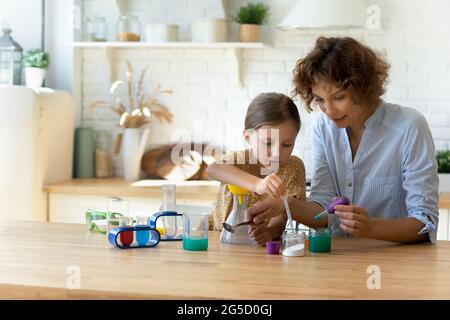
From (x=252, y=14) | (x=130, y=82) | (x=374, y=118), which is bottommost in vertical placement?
(x=374, y=118)

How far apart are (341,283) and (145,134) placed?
10.1 feet

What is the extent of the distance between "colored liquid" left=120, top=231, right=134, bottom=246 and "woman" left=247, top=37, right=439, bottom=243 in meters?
0.38

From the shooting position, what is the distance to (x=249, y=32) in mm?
4738

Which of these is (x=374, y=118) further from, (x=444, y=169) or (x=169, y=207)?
(x=444, y=169)

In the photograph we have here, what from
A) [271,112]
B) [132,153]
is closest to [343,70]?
[271,112]

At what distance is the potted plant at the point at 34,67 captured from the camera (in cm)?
492

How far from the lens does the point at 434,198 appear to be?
263 cm

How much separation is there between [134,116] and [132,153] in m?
0.23

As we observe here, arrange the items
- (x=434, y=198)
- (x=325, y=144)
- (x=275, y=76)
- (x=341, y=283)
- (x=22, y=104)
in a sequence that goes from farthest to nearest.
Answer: (x=275, y=76), (x=22, y=104), (x=325, y=144), (x=434, y=198), (x=341, y=283)

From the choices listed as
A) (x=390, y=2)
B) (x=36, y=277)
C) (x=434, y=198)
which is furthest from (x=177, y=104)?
(x=36, y=277)

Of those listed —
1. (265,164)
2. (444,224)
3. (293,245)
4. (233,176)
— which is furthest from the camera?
(444,224)

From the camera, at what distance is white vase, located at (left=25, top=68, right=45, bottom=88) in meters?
4.92

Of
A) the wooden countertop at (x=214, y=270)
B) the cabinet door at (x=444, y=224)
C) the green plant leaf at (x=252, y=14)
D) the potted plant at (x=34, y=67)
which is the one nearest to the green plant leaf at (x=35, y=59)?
the potted plant at (x=34, y=67)
